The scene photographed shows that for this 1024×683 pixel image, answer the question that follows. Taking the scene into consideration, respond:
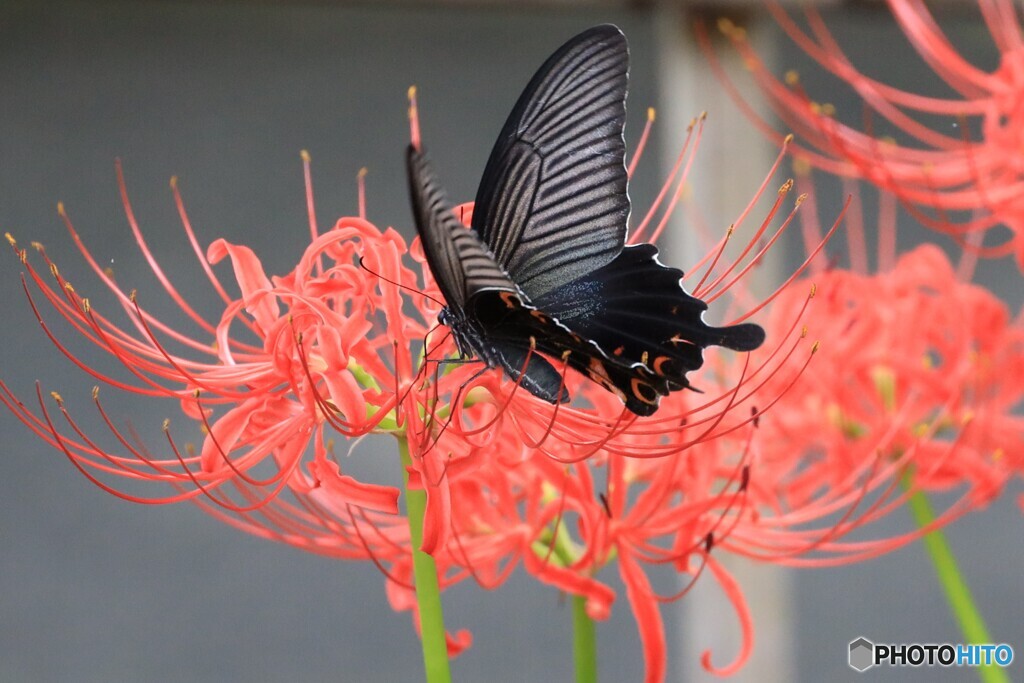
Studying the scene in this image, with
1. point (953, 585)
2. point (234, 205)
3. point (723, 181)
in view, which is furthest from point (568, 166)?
point (234, 205)

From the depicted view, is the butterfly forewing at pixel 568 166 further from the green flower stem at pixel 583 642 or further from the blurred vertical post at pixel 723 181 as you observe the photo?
the blurred vertical post at pixel 723 181

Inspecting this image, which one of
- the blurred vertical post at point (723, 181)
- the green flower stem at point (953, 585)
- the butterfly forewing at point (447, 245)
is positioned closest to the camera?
the butterfly forewing at point (447, 245)

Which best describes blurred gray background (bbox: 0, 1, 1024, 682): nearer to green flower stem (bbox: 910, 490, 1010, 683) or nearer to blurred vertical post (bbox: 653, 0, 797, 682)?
blurred vertical post (bbox: 653, 0, 797, 682)

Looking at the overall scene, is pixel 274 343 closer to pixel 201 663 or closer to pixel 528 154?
pixel 528 154

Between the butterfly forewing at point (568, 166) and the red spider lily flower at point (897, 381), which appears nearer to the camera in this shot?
the butterfly forewing at point (568, 166)

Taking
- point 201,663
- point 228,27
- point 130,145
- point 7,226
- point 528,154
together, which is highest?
point 228,27

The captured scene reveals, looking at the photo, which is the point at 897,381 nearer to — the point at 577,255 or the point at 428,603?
the point at 577,255

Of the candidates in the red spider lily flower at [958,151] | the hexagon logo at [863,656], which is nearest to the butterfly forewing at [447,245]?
the red spider lily flower at [958,151]

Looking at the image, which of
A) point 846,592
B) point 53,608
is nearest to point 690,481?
point 53,608
